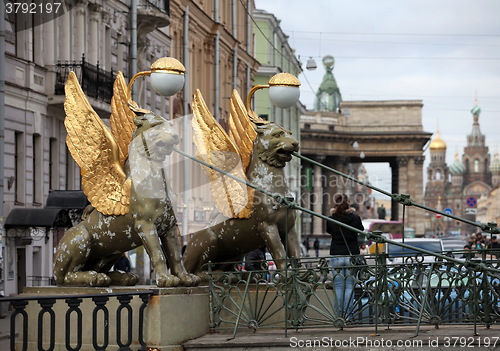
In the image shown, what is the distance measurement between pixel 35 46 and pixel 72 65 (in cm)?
128

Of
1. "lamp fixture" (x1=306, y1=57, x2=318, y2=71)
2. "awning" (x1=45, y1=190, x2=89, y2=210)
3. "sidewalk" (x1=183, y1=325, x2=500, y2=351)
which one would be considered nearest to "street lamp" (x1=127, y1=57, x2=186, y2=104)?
"sidewalk" (x1=183, y1=325, x2=500, y2=351)

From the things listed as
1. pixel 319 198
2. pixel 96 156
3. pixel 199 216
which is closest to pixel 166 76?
pixel 96 156

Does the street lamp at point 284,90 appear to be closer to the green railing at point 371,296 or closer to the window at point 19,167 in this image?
the green railing at point 371,296

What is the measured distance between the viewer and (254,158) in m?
11.9

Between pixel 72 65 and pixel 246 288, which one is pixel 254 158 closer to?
pixel 246 288

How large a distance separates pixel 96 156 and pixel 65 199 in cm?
1435

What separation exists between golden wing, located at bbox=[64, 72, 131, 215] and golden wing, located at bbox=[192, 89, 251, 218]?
1525 millimetres

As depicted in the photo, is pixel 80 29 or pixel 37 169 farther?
pixel 80 29

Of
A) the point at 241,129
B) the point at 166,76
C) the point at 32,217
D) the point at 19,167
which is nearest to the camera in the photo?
the point at 166,76

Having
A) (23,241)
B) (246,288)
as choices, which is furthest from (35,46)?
(246,288)

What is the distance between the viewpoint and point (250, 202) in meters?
11.7

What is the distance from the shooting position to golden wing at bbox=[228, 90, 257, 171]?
1201 centimetres

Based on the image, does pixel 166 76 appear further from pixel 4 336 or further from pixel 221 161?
pixel 4 336

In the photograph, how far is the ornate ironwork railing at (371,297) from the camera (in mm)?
10062
